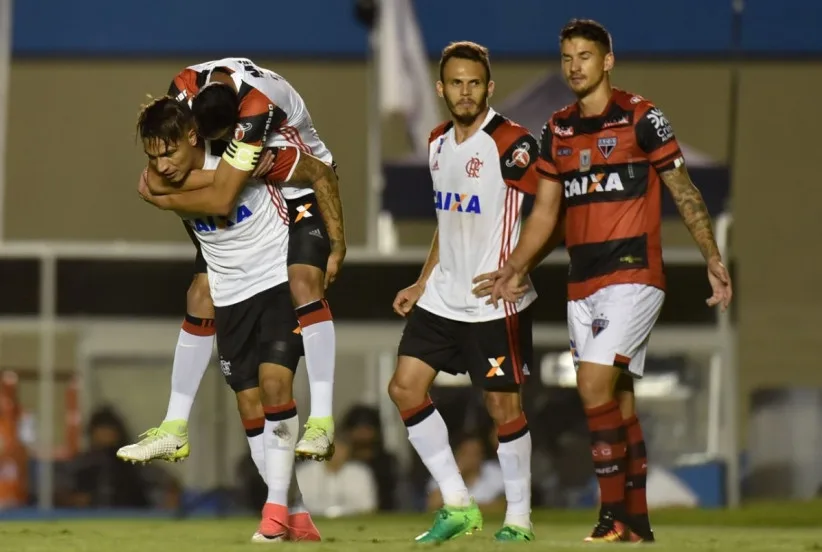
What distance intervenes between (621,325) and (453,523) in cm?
116

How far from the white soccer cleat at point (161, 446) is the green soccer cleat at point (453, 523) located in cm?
116

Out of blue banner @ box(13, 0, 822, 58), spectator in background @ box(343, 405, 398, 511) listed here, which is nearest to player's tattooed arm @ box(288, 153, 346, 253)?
spectator in background @ box(343, 405, 398, 511)

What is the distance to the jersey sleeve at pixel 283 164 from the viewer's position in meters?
7.69

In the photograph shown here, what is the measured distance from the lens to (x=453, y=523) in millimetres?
7520

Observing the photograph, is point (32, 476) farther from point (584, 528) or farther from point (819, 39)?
point (819, 39)

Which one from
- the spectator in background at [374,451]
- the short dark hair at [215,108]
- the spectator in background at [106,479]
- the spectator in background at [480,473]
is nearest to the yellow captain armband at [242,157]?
the short dark hair at [215,108]

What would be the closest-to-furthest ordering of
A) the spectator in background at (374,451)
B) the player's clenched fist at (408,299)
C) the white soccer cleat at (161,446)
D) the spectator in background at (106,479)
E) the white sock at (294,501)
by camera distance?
the white soccer cleat at (161,446), the white sock at (294,501), the player's clenched fist at (408,299), the spectator in background at (374,451), the spectator in background at (106,479)

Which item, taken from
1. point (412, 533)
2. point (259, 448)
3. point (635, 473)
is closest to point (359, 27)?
point (412, 533)

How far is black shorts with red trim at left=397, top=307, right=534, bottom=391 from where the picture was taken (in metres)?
7.59

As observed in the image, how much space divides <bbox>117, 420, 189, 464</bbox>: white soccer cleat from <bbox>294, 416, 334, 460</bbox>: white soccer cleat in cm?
65

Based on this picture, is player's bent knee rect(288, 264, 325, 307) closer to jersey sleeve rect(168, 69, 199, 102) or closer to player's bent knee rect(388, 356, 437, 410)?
player's bent knee rect(388, 356, 437, 410)

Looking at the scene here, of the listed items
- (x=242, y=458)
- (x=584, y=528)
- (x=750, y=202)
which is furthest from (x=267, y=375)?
(x=750, y=202)

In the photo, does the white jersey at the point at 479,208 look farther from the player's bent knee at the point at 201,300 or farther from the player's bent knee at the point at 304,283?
the player's bent knee at the point at 201,300

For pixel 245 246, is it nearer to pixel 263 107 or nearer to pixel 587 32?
pixel 263 107
